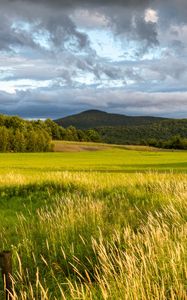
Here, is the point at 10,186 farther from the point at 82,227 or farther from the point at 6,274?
the point at 6,274

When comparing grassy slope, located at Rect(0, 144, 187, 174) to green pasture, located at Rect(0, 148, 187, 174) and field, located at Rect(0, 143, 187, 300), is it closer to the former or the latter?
green pasture, located at Rect(0, 148, 187, 174)

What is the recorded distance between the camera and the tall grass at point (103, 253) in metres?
5.73

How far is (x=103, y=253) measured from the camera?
7113 millimetres

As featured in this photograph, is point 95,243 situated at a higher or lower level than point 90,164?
higher

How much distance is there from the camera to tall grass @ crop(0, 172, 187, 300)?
5.73 m

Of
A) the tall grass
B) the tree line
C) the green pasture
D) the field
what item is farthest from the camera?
the tree line

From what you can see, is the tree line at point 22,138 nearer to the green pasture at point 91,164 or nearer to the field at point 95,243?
the green pasture at point 91,164

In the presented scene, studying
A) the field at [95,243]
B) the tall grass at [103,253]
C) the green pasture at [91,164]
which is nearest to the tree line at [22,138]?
the green pasture at [91,164]

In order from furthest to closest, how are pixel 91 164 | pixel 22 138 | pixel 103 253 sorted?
pixel 22 138, pixel 91 164, pixel 103 253

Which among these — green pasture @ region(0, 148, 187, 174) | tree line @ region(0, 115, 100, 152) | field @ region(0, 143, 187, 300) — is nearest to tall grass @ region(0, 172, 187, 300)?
field @ region(0, 143, 187, 300)

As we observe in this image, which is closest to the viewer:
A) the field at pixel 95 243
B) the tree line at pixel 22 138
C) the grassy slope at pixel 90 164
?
the field at pixel 95 243

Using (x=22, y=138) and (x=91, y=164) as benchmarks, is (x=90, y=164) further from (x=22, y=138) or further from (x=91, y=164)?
(x=22, y=138)

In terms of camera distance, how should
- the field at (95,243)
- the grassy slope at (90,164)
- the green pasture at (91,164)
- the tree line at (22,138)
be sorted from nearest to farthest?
1. the field at (95,243)
2. the green pasture at (91,164)
3. the grassy slope at (90,164)
4. the tree line at (22,138)

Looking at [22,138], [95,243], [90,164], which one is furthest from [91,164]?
[22,138]
